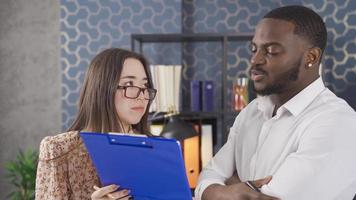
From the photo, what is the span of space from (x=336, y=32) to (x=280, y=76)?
2.09 metres

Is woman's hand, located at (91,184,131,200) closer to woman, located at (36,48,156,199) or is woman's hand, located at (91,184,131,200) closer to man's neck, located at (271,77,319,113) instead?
woman, located at (36,48,156,199)

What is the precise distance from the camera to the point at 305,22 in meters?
1.25

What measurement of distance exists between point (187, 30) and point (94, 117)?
1.97m

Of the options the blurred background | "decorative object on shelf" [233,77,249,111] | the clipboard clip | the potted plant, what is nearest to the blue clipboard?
the clipboard clip

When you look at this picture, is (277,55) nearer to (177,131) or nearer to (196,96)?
(177,131)

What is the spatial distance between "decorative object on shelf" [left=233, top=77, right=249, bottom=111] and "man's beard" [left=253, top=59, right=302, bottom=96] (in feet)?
5.23

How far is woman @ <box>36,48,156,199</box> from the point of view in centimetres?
128

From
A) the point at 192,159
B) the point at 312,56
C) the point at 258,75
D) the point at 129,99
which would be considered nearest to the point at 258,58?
the point at 258,75

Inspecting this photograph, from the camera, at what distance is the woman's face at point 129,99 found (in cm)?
135

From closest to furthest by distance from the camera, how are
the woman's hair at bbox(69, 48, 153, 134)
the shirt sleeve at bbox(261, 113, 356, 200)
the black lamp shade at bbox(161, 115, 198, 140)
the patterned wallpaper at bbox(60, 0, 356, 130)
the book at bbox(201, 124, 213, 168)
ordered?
1. the shirt sleeve at bbox(261, 113, 356, 200)
2. the woman's hair at bbox(69, 48, 153, 134)
3. the black lamp shade at bbox(161, 115, 198, 140)
4. the book at bbox(201, 124, 213, 168)
5. the patterned wallpaper at bbox(60, 0, 356, 130)

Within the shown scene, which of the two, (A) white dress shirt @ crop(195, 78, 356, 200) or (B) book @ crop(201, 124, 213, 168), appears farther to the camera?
(B) book @ crop(201, 124, 213, 168)

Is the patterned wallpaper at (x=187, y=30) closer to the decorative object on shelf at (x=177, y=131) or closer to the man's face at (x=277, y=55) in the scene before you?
the decorative object on shelf at (x=177, y=131)

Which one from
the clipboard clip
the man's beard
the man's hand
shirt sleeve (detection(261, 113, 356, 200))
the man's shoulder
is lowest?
the man's hand

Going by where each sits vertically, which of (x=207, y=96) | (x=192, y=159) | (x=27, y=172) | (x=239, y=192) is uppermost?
(x=207, y=96)
